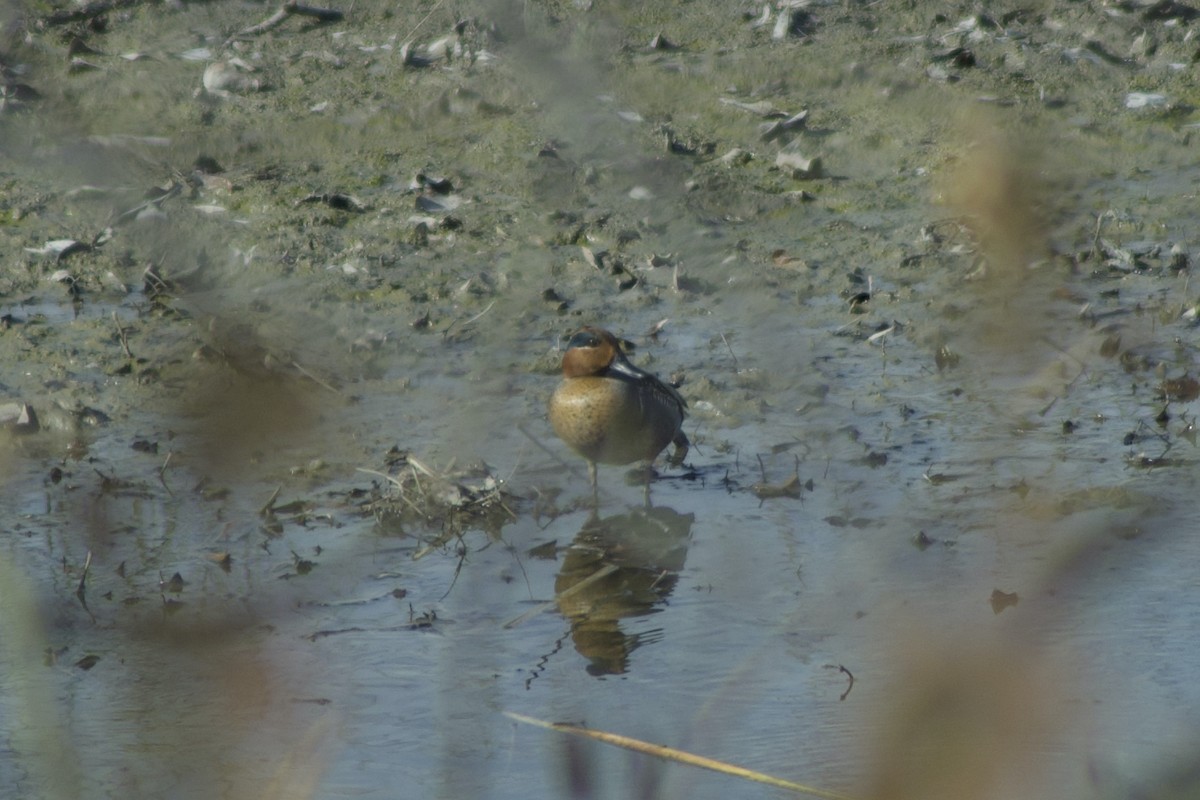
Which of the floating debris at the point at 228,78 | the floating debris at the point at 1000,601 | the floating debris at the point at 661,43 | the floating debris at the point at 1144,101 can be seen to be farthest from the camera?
the floating debris at the point at 1144,101

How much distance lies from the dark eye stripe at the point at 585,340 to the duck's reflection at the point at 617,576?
757 millimetres

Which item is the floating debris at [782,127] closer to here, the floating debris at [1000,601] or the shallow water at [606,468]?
the shallow water at [606,468]

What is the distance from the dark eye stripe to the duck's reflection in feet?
2.48

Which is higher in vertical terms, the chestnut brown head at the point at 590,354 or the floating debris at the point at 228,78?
the floating debris at the point at 228,78

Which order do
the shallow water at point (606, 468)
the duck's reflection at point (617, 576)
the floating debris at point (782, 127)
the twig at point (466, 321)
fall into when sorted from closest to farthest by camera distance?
the shallow water at point (606, 468) → the duck's reflection at point (617, 576) → the twig at point (466, 321) → the floating debris at point (782, 127)

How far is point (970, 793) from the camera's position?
1.61 metres

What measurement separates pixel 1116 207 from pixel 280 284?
461 cm

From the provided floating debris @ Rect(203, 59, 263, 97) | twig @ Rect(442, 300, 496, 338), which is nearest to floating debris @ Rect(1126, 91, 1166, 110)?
twig @ Rect(442, 300, 496, 338)

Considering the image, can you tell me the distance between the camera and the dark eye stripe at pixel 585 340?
20.9 ft

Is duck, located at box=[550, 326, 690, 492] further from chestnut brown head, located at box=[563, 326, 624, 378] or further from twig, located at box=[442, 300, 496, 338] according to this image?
twig, located at box=[442, 300, 496, 338]

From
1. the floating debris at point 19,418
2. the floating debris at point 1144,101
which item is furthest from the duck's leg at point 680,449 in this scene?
→ the floating debris at point 1144,101

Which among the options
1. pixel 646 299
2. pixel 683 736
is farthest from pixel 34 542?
pixel 646 299

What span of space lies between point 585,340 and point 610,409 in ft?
1.39

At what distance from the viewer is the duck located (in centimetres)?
604
